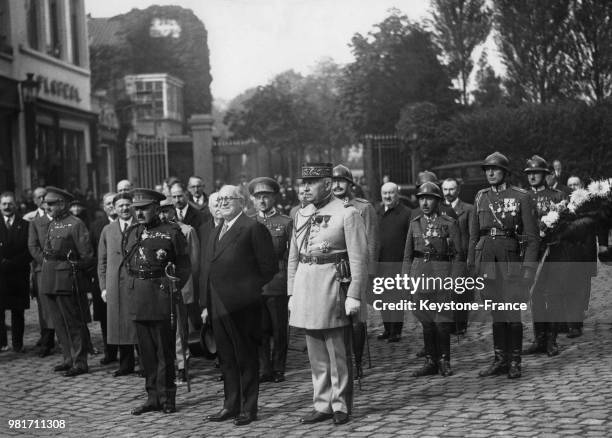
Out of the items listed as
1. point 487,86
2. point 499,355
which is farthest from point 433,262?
point 487,86

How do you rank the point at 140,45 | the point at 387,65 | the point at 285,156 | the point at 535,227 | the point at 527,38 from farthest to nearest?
the point at 285,156
the point at 140,45
the point at 387,65
the point at 527,38
the point at 535,227

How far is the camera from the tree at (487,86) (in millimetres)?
29953

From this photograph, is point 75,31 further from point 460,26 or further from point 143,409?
point 143,409

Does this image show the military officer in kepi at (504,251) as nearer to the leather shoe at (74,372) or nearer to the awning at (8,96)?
the leather shoe at (74,372)

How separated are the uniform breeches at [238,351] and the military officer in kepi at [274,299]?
1.58 m

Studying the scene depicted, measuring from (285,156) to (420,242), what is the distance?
133 ft

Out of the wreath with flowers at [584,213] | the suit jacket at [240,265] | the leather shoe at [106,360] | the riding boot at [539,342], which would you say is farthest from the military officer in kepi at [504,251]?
the leather shoe at [106,360]

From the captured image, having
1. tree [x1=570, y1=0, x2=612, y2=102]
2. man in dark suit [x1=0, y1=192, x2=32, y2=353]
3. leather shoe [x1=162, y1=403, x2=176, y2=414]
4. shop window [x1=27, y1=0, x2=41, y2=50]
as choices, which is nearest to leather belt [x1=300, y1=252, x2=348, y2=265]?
leather shoe [x1=162, y1=403, x2=176, y2=414]

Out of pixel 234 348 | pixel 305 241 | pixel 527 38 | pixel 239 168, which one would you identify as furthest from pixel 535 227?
pixel 239 168

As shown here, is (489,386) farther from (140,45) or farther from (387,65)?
(140,45)

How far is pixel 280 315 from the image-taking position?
9.18 m

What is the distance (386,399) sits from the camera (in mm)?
7781

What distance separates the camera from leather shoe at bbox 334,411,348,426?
692cm

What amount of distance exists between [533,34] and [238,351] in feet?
71.6
